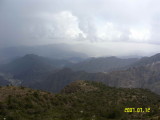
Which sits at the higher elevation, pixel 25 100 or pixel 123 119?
pixel 25 100

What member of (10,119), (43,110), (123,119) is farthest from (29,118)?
(123,119)

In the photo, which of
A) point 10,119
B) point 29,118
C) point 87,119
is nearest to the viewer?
point 10,119

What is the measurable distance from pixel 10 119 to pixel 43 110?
675cm

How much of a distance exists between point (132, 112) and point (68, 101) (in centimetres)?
1262

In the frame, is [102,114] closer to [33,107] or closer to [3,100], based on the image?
[33,107]

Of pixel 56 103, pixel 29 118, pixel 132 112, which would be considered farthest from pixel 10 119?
pixel 132 112

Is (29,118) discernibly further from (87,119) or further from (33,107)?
(87,119)

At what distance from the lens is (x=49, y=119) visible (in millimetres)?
22281

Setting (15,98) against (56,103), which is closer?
(15,98)

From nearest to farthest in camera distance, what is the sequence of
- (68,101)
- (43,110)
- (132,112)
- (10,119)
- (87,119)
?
(10,119) < (87,119) < (43,110) < (132,112) < (68,101)

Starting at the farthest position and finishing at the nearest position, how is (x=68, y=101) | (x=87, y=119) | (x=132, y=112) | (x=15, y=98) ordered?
(x=68, y=101) → (x=132, y=112) → (x=15, y=98) → (x=87, y=119)

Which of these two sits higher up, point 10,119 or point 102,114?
point 10,119

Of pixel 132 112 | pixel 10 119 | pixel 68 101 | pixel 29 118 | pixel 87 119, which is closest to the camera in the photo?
pixel 10 119

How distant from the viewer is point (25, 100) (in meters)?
29.1
